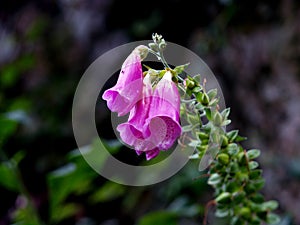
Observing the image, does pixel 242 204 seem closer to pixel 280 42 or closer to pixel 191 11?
pixel 280 42

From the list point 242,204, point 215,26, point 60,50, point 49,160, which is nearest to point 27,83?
point 60,50

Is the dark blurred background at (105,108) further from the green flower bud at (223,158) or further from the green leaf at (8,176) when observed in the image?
the green flower bud at (223,158)

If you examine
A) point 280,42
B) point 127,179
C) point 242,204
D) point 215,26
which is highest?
point 215,26

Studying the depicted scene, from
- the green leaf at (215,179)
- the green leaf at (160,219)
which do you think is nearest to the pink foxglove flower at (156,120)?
the green leaf at (215,179)

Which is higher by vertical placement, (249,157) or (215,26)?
(215,26)

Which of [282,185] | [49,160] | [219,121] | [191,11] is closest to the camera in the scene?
[219,121]
